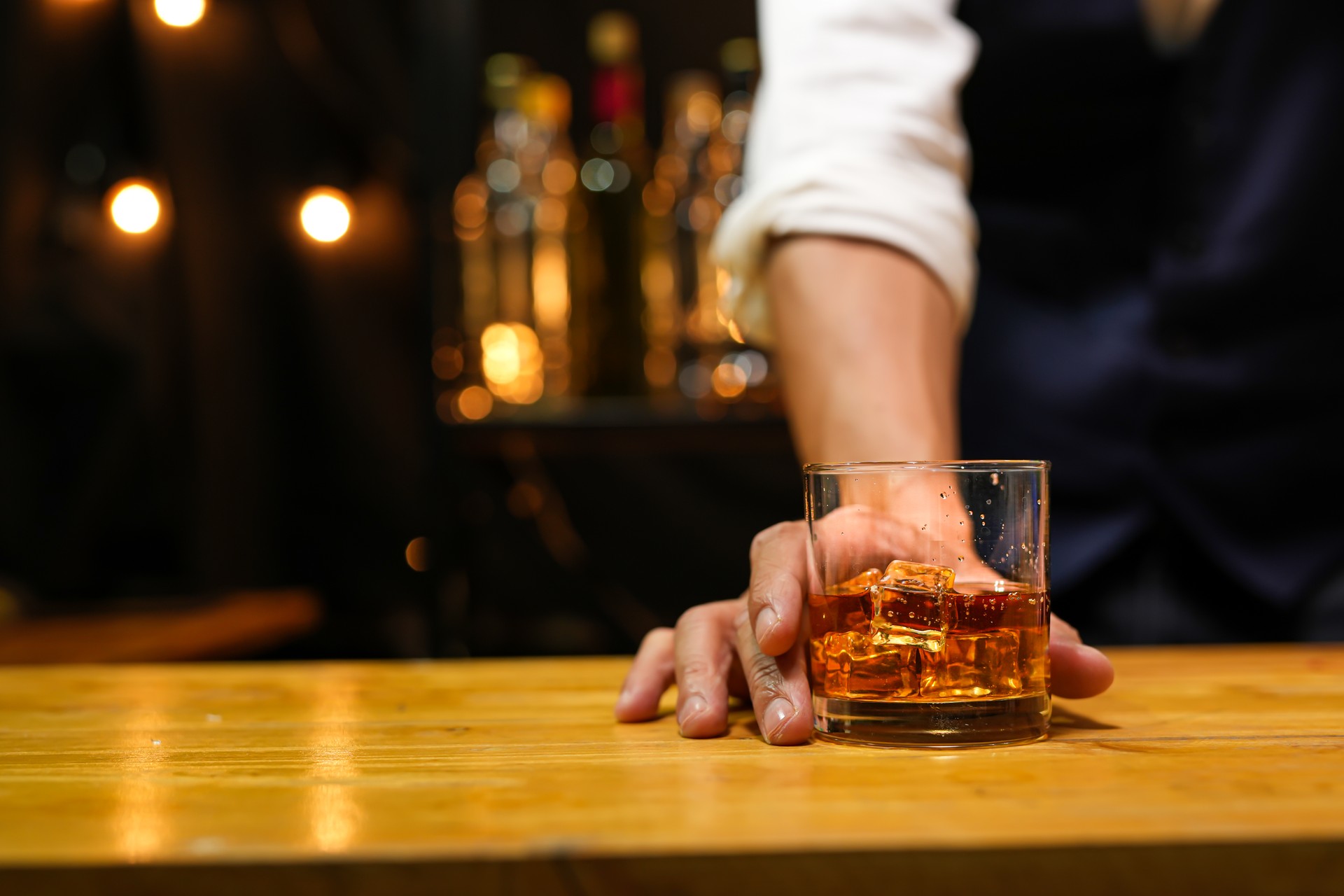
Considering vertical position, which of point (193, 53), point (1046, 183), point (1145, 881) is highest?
point (193, 53)

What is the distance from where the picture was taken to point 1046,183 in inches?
47.0

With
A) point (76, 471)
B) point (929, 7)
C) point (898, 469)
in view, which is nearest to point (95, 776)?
point (898, 469)

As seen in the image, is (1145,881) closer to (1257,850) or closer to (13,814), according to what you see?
(1257,850)

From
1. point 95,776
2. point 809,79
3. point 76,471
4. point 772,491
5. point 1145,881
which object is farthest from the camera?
point 772,491

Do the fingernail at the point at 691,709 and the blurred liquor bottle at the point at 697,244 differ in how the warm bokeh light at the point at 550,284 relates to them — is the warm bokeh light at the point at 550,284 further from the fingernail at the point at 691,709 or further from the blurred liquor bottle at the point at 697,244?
the fingernail at the point at 691,709

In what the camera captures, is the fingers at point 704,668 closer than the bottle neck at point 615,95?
Yes

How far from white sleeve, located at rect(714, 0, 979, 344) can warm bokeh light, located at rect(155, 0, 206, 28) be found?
0.98 meters

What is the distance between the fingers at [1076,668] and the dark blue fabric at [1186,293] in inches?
21.4

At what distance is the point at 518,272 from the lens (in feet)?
5.39

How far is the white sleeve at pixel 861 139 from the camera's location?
3.23ft

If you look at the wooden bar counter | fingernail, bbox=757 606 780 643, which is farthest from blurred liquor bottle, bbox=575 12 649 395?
fingernail, bbox=757 606 780 643

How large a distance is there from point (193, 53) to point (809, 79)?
1034 millimetres

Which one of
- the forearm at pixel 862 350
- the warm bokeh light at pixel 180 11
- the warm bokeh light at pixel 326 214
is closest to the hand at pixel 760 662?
the forearm at pixel 862 350

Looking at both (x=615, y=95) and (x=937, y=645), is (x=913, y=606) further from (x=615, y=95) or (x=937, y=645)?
(x=615, y=95)
